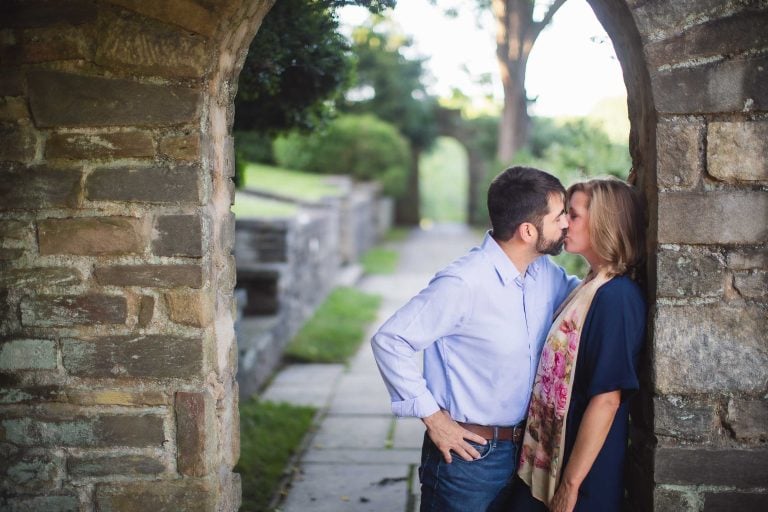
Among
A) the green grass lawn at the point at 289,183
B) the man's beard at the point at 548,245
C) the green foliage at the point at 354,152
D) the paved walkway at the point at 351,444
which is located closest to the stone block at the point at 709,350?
the man's beard at the point at 548,245

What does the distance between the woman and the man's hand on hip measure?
0.73 ft

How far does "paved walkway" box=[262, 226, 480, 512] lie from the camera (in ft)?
13.6

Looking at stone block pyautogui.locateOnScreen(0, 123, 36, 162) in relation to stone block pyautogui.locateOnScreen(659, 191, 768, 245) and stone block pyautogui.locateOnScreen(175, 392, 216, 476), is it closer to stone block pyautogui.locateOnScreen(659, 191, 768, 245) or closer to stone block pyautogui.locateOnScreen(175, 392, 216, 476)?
stone block pyautogui.locateOnScreen(175, 392, 216, 476)

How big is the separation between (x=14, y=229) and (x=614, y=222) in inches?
83.4

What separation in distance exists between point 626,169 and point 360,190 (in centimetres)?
904

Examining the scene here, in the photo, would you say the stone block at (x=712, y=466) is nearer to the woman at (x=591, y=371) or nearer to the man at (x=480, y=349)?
the woman at (x=591, y=371)

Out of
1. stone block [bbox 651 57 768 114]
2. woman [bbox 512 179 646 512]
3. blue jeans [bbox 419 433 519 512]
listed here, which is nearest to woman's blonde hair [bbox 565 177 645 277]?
woman [bbox 512 179 646 512]

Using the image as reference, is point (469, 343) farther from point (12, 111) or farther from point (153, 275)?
point (12, 111)

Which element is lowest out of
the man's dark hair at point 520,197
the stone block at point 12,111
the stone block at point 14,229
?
the stone block at point 14,229

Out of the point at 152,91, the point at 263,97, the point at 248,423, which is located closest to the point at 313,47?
the point at 263,97

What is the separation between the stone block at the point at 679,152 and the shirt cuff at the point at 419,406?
1071mm

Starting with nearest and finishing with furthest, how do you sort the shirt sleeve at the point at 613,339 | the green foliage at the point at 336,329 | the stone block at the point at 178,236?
the shirt sleeve at the point at 613,339, the stone block at the point at 178,236, the green foliage at the point at 336,329

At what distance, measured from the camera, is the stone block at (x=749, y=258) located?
251 cm

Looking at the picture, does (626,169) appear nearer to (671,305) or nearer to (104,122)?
(671,305)
